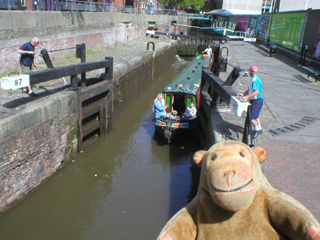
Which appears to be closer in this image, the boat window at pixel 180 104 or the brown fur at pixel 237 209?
the brown fur at pixel 237 209

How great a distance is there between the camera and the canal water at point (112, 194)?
21.4 ft

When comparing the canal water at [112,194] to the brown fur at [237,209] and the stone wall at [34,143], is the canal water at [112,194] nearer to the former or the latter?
the stone wall at [34,143]

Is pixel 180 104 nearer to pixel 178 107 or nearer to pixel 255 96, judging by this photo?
pixel 178 107

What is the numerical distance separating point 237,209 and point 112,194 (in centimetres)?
554

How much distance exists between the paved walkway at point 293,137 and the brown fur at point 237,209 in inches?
74.5

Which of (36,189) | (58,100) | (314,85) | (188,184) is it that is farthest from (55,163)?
(314,85)

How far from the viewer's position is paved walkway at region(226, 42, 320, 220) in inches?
204

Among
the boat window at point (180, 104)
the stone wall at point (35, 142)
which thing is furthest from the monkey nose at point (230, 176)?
the boat window at point (180, 104)

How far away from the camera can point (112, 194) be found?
307 inches

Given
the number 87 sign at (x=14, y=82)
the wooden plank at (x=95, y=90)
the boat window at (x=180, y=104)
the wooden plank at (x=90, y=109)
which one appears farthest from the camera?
the boat window at (x=180, y=104)

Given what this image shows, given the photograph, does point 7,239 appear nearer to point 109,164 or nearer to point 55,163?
point 55,163

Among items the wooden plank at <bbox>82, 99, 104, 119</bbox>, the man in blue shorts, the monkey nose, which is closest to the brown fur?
the monkey nose

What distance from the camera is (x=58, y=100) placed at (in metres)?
7.76

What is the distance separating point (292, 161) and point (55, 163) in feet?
18.3
